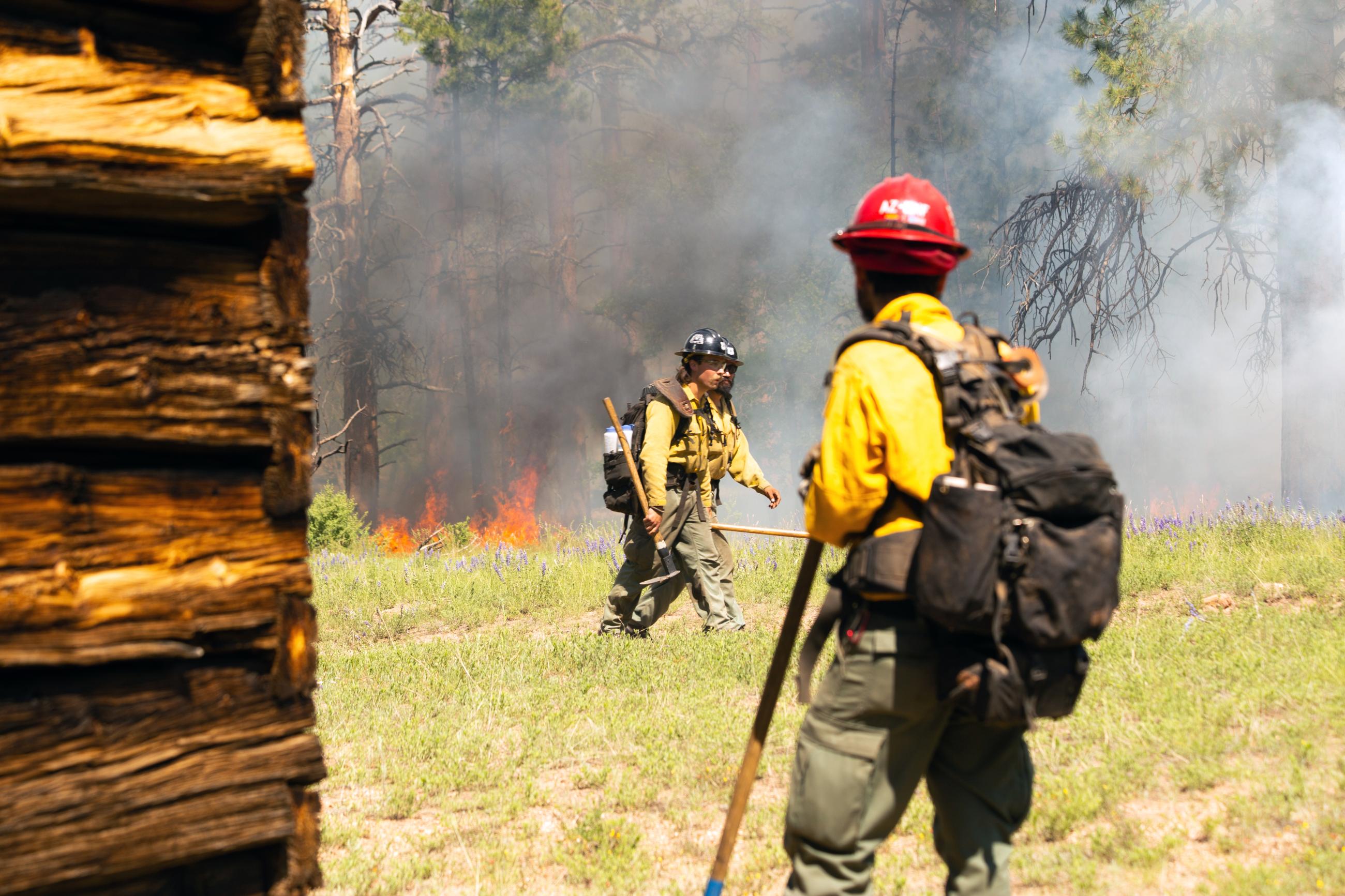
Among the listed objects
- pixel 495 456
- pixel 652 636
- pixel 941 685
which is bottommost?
pixel 495 456

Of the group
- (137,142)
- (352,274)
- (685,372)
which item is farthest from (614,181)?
(137,142)

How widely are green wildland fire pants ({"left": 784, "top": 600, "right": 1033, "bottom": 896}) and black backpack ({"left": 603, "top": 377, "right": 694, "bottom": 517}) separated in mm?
4725

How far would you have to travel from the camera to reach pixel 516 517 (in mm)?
21438

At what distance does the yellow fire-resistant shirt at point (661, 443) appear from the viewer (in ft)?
24.4

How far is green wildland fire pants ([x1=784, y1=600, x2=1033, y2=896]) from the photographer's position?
2.65 metres

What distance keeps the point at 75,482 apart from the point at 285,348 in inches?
17.6

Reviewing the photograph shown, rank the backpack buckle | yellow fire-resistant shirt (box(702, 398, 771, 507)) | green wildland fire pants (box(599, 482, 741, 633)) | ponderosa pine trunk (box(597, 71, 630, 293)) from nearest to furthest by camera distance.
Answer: the backpack buckle, green wildland fire pants (box(599, 482, 741, 633)), yellow fire-resistant shirt (box(702, 398, 771, 507)), ponderosa pine trunk (box(597, 71, 630, 293))

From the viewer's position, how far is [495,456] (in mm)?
25422

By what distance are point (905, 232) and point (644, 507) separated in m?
4.81

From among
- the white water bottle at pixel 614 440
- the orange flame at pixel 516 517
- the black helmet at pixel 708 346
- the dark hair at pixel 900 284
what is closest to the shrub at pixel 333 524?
the orange flame at pixel 516 517

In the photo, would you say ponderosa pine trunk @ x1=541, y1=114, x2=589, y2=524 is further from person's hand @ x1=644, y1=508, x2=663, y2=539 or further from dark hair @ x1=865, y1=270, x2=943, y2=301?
dark hair @ x1=865, y1=270, x2=943, y2=301

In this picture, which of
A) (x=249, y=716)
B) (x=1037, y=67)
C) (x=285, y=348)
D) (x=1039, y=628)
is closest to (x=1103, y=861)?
(x=1039, y=628)

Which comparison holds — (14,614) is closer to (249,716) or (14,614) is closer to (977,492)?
(249,716)

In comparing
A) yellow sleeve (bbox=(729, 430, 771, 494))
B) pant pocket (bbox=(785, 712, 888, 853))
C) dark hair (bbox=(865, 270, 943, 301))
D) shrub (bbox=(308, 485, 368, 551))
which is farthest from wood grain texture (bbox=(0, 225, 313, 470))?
shrub (bbox=(308, 485, 368, 551))
